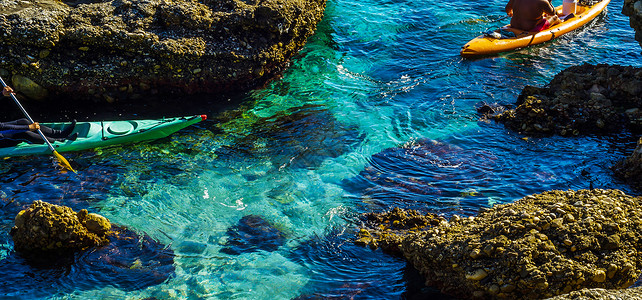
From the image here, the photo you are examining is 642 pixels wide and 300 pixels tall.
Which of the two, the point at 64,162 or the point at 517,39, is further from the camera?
the point at 517,39

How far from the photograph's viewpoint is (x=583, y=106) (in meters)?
8.86

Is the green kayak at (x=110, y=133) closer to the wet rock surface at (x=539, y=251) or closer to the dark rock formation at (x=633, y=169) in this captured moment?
the wet rock surface at (x=539, y=251)

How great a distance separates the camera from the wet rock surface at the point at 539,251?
467 centimetres

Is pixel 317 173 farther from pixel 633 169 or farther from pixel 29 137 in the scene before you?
pixel 29 137

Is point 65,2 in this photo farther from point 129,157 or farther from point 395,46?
point 395,46

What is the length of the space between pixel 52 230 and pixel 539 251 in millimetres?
5402

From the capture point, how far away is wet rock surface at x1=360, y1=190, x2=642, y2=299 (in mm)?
4672

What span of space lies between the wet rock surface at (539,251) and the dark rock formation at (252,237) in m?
1.96

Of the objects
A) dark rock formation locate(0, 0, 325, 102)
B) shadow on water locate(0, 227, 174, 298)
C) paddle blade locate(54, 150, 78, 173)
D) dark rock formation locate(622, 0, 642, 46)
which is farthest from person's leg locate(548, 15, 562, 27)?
paddle blade locate(54, 150, 78, 173)

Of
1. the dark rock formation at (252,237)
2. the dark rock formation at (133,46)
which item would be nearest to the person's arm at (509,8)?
the dark rock formation at (133,46)

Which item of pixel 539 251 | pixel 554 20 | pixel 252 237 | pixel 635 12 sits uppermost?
pixel 635 12

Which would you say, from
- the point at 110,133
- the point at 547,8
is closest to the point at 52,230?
the point at 110,133

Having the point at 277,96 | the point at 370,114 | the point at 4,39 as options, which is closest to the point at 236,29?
the point at 277,96

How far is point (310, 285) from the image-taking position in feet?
19.3
